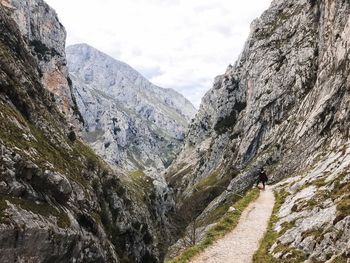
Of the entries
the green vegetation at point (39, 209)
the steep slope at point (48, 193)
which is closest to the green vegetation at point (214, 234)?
the steep slope at point (48, 193)

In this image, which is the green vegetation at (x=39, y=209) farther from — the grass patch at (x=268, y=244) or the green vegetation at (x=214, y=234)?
the grass patch at (x=268, y=244)

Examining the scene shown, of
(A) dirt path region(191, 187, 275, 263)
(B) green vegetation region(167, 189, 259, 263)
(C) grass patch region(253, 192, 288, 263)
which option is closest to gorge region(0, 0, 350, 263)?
(C) grass patch region(253, 192, 288, 263)

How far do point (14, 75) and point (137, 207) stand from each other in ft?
235

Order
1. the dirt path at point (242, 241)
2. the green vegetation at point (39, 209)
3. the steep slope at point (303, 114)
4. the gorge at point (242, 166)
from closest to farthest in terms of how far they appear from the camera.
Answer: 1. the dirt path at point (242, 241)
2. the gorge at point (242, 166)
3. the steep slope at point (303, 114)
4. the green vegetation at point (39, 209)

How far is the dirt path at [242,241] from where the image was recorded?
3138 centimetres

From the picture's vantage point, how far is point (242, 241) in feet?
117

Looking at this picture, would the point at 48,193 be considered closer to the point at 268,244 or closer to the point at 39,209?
the point at 39,209

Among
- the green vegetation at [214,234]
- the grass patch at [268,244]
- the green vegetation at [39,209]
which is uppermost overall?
the green vegetation at [39,209]

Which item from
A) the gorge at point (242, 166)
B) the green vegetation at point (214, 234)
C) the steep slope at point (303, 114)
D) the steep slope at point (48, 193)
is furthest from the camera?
the steep slope at point (48, 193)

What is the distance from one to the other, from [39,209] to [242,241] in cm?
4926

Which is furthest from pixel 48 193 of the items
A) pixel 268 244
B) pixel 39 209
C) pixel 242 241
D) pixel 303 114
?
pixel 303 114

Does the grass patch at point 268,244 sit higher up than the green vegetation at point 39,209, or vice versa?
the green vegetation at point 39,209

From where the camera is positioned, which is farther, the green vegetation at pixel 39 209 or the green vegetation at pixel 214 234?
the green vegetation at pixel 39 209

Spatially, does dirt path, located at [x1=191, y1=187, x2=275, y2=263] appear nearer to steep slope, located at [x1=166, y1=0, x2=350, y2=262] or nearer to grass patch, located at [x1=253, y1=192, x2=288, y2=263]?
grass patch, located at [x1=253, y1=192, x2=288, y2=263]
